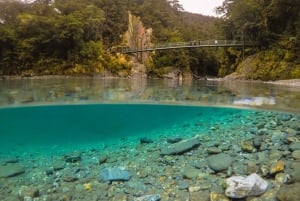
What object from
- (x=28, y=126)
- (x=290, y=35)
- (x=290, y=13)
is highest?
(x=290, y=13)

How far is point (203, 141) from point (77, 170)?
2627mm

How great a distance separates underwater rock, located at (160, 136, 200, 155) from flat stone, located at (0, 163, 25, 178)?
7.72 feet

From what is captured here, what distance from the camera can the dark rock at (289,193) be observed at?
358 cm

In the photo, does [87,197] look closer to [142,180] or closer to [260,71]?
[142,180]

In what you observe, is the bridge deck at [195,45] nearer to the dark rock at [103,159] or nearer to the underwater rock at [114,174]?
the dark rock at [103,159]

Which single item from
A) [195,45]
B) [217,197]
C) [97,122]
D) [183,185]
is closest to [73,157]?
[183,185]

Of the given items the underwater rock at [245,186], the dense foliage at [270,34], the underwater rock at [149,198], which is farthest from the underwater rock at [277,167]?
the dense foliage at [270,34]

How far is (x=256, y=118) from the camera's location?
8828 mm

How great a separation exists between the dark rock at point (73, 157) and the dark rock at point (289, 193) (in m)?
3.35

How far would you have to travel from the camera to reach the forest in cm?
3312

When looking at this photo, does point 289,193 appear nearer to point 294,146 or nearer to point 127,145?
point 294,146

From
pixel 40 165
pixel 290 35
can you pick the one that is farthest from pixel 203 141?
pixel 290 35

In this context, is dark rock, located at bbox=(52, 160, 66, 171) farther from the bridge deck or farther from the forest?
the bridge deck

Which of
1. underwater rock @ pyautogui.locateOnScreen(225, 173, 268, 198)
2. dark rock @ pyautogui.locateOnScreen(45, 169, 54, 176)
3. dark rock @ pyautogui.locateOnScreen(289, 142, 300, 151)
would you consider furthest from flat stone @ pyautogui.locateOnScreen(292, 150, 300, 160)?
dark rock @ pyautogui.locateOnScreen(45, 169, 54, 176)
